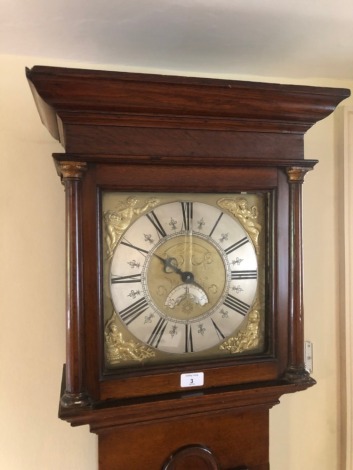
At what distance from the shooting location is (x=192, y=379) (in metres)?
0.80

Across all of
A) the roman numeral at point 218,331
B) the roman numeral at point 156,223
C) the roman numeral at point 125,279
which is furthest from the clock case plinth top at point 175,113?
the roman numeral at point 218,331

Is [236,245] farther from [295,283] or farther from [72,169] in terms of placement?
[72,169]

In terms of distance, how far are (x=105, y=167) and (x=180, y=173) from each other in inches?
5.5

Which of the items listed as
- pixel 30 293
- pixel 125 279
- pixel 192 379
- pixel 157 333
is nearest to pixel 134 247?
pixel 125 279

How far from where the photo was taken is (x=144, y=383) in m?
0.77

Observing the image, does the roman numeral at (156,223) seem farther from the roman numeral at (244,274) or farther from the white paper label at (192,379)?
the white paper label at (192,379)

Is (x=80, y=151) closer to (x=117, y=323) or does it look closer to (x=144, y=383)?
(x=117, y=323)

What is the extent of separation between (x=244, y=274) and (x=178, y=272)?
139mm

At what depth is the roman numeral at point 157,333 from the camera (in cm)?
79

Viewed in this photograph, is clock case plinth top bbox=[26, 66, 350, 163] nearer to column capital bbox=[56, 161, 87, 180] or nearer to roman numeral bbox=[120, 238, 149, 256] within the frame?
column capital bbox=[56, 161, 87, 180]

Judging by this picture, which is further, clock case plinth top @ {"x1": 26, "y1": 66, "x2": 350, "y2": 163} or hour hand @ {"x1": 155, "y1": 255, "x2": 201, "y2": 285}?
hour hand @ {"x1": 155, "y1": 255, "x2": 201, "y2": 285}

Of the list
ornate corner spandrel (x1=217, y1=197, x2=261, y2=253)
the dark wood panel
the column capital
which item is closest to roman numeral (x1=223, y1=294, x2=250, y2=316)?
ornate corner spandrel (x1=217, y1=197, x2=261, y2=253)

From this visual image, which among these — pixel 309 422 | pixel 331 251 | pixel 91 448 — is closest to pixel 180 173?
pixel 331 251

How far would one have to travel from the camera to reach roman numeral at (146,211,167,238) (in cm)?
79
